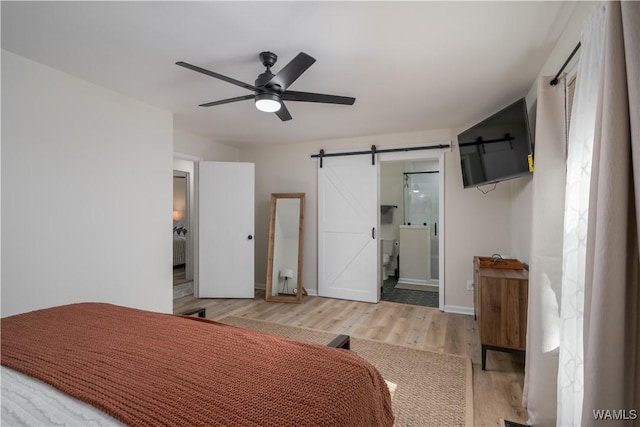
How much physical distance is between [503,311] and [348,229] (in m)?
2.48

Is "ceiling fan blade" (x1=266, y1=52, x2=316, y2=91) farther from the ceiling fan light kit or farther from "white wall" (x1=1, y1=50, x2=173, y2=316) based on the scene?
"white wall" (x1=1, y1=50, x2=173, y2=316)

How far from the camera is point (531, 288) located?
1.81m

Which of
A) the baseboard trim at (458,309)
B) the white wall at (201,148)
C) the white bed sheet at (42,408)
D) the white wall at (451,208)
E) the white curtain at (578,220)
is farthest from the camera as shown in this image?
the white wall at (201,148)

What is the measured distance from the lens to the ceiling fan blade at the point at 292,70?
1861 millimetres

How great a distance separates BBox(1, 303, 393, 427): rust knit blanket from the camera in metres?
0.86

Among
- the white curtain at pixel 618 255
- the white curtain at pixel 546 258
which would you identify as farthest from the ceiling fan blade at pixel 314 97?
the white curtain at pixel 618 255

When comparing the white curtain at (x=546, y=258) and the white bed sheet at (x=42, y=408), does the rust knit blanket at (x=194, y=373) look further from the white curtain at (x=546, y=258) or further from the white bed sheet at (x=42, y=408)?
the white curtain at (x=546, y=258)

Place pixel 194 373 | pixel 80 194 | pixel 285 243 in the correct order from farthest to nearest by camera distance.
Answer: pixel 285 243 → pixel 80 194 → pixel 194 373

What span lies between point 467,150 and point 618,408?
108 inches

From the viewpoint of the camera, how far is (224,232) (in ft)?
15.1

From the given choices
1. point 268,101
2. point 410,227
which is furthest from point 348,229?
point 268,101

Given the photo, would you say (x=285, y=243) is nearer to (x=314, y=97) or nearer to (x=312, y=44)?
(x=314, y=97)

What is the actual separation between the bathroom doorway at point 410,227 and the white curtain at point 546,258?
3138mm

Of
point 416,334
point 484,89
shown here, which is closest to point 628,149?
point 484,89
